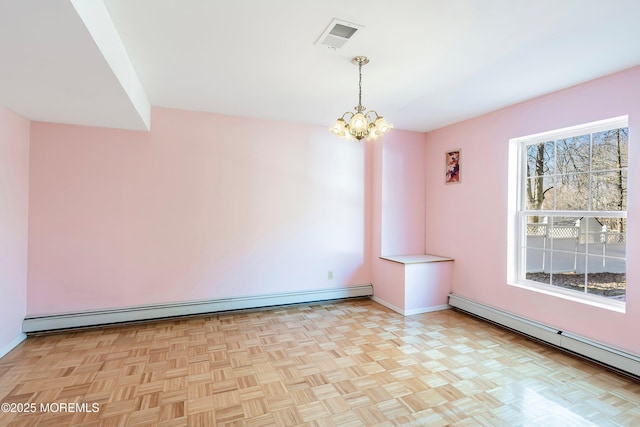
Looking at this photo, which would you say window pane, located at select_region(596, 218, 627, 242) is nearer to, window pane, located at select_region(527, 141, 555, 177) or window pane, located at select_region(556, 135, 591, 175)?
window pane, located at select_region(556, 135, 591, 175)

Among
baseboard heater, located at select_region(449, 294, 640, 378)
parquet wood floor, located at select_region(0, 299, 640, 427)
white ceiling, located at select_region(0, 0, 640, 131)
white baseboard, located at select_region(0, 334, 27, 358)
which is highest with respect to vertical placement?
white ceiling, located at select_region(0, 0, 640, 131)

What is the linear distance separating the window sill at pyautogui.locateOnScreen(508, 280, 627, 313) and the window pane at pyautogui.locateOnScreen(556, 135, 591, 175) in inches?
46.7

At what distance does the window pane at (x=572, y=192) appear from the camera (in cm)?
299

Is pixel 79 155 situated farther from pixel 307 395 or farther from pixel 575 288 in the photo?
pixel 575 288

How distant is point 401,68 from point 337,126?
2.50 ft

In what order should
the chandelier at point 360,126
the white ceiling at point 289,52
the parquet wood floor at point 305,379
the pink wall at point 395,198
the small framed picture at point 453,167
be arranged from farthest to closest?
the pink wall at point 395,198, the small framed picture at point 453,167, the chandelier at point 360,126, the parquet wood floor at point 305,379, the white ceiling at point 289,52

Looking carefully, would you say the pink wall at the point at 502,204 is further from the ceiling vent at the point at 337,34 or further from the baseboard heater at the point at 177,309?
the ceiling vent at the point at 337,34

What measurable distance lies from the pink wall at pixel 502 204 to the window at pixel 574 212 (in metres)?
0.15

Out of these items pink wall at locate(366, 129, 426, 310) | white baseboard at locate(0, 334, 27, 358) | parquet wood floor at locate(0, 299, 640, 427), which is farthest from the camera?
pink wall at locate(366, 129, 426, 310)

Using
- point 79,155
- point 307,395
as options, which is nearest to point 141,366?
point 307,395

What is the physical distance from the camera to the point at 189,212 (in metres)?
3.79

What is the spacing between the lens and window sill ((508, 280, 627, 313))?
8.75 feet

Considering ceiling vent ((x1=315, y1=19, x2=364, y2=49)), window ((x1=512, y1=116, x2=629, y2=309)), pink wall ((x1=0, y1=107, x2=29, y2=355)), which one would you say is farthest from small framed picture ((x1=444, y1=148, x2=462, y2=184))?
pink wall ((x1=0, y1=107, x2=29, y2=355))

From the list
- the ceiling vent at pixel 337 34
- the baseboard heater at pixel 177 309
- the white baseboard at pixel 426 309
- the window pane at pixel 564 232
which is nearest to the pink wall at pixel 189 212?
the baseboard heater at pixel 177 309
